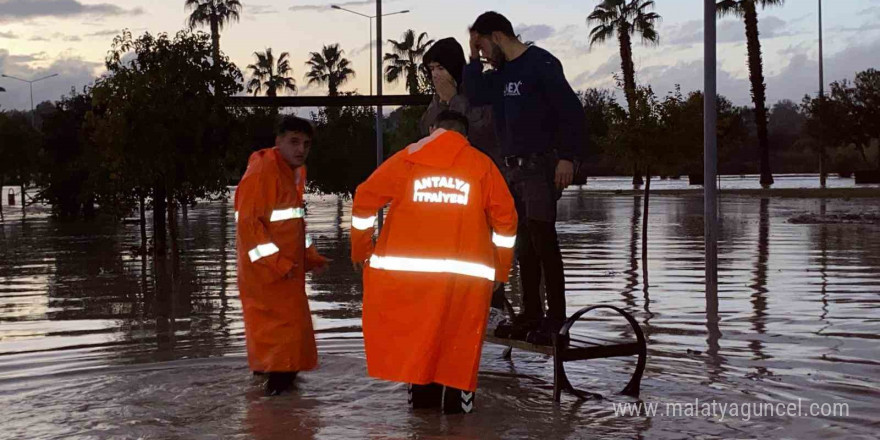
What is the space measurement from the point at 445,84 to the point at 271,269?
5.91 ft

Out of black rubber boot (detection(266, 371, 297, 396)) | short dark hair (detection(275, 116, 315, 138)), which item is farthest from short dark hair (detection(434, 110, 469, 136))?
black rubber boot (detection(266, 371, 297, 396))

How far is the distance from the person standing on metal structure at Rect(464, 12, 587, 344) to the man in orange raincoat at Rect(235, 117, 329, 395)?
1.43 meters

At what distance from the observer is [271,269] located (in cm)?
808

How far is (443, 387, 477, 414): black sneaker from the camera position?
7477 millimetres

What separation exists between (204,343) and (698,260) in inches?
454

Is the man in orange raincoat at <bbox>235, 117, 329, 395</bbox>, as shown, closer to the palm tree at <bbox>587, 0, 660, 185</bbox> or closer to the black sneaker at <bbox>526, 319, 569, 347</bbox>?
the black sneaker at <bbox>526, 319, 569, 347</bbox>

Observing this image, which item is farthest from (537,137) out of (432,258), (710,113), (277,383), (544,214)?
(710,113)

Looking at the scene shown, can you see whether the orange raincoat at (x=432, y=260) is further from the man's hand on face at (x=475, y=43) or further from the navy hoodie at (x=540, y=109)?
the man's hand on face at (x=475, y=43)

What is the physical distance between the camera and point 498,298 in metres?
9.25

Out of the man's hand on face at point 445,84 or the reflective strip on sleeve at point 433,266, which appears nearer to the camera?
the reflective strip on sleeve at point 433,266

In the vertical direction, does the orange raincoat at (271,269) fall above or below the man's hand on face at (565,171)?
below

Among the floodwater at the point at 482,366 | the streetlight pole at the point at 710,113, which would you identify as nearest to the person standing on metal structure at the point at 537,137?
the floodwater at the point at 482,366

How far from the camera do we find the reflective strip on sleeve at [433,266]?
283 inches

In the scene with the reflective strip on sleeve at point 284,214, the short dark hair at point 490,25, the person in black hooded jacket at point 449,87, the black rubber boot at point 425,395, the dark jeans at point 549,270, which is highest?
the short dark hair at point 490,25
